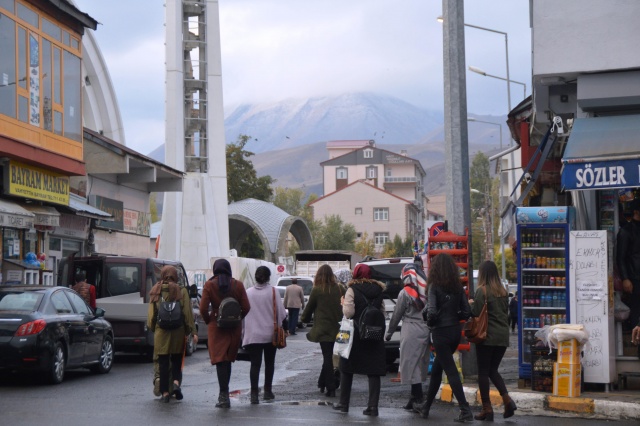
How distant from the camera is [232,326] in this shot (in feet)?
43.0

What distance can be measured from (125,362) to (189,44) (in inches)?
1176

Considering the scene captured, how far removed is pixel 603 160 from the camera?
42.6ft

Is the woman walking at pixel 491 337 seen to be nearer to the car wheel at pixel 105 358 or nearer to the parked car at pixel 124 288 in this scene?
the car wheel at pixel 105 358

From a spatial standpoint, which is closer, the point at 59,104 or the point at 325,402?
the point at 325,402

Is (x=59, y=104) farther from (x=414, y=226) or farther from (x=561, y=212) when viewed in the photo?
(x=414, y=226)

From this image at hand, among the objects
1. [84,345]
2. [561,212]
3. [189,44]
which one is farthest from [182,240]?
[561,212]

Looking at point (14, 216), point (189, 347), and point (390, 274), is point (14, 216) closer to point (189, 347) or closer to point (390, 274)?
point (189, 347)

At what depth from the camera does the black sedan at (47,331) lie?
49.4 ft

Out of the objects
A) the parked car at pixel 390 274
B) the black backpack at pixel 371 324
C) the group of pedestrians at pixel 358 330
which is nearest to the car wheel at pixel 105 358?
the group of pedestrians at pixel 358 330

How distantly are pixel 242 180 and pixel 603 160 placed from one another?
76.5 metres

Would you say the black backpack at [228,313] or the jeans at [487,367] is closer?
the jeans at [487,367]

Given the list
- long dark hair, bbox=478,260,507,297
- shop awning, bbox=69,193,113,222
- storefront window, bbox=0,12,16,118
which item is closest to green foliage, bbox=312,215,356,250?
shop awning, bbox=69,193,113,222

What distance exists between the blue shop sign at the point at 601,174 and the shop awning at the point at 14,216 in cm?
1306

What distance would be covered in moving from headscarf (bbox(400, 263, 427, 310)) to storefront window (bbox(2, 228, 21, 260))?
47.1 feet
